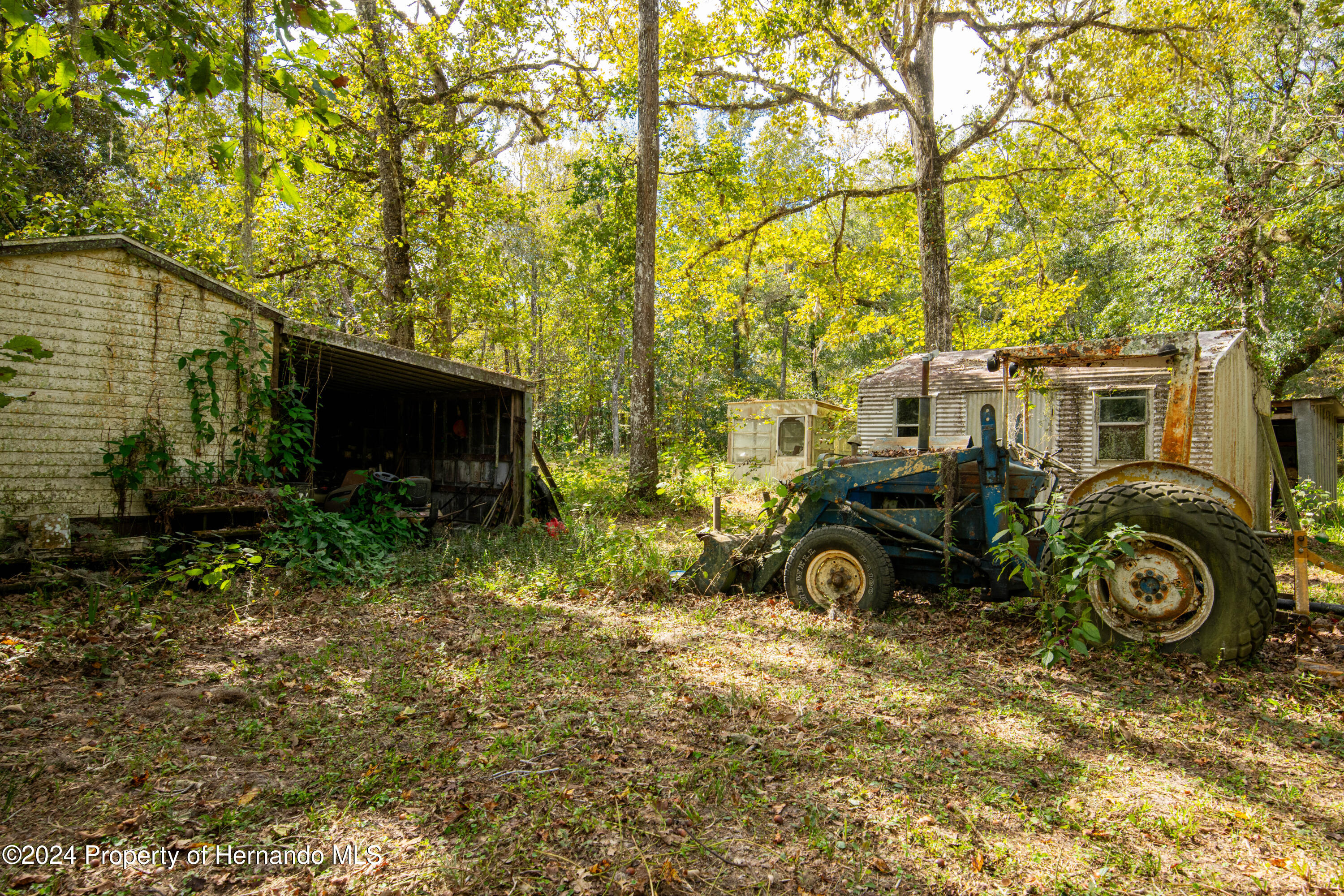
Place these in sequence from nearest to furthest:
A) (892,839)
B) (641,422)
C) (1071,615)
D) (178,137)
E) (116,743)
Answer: (892,839) → (116,743) → (1071,615) → (178,137) → (641,422)

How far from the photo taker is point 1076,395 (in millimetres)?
12664

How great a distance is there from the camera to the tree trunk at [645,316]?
12461 millimetres

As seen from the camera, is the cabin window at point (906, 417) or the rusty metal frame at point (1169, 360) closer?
the rusty metal frame at point (1169, 360)

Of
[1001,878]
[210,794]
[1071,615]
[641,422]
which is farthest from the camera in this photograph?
[641,422]

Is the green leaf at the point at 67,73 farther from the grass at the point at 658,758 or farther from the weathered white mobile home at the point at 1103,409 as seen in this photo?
the weathered white mobile home at the point at 1103,409

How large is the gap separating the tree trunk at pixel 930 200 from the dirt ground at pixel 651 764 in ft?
33.5

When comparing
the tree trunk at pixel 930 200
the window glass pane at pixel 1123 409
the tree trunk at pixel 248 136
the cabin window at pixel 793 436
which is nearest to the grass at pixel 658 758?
the tree trunk at pixel 248 136

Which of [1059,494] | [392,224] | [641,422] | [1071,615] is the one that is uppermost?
[392,224]

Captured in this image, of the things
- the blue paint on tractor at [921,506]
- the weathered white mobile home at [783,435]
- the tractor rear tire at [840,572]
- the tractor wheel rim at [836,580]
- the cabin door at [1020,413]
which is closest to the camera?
the blue paint on tractor at [921,506]

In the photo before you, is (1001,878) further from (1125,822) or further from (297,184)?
(297,184)

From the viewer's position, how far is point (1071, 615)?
4.23 m

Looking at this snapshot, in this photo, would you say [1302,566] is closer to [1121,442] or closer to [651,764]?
[651,764]

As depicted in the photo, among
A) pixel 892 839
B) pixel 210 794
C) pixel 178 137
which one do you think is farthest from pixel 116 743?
pixel 178 137

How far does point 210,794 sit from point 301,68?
321 cm
